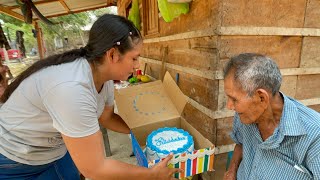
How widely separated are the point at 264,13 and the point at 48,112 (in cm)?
165

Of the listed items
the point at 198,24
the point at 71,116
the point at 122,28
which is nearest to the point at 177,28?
the point at 198,24

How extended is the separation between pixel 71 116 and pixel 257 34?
145 centimetres

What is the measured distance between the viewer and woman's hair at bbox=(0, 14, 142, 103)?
118 centimetres

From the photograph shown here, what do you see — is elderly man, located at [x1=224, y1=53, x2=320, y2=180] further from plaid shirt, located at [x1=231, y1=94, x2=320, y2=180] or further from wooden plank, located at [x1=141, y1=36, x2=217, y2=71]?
wooden plank, located at [x1=141, y1=36, x2=217, y2=71]

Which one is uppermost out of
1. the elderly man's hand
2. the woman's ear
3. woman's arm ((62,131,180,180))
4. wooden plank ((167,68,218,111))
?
the woman's ear

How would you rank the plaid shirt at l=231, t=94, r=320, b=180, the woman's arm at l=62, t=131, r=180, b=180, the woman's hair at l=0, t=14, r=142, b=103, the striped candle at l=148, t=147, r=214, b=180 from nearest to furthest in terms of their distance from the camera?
the plaid shirt at l=231, t=94, r=320, b=180 → the woman's arm at l=62, t=131, r=180, b=180 → the woman's hair at l=0, t=14, r=142, b=103 → the striped candle at l=148, t=147, r=214, b=180

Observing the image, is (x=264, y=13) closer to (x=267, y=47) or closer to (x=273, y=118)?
(x=267, y=47)

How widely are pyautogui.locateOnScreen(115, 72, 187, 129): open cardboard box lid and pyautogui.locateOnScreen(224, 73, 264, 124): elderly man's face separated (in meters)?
0.76

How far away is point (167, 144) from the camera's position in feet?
5.31

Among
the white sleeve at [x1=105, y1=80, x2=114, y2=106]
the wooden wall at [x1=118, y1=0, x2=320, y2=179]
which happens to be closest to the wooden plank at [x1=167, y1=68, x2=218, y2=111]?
the wooden wall at [x1=118, y1=0, x2=320, y2=179]

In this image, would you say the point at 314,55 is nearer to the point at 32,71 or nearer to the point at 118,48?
the point at 118,48

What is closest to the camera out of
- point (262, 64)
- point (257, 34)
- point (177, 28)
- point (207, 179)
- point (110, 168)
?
point (262, 64)

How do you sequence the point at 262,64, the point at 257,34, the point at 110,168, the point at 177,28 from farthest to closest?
the point at 177,28
the point at 257,34
the point at 110,168
the point at 262,64

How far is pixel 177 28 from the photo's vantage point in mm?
2357
